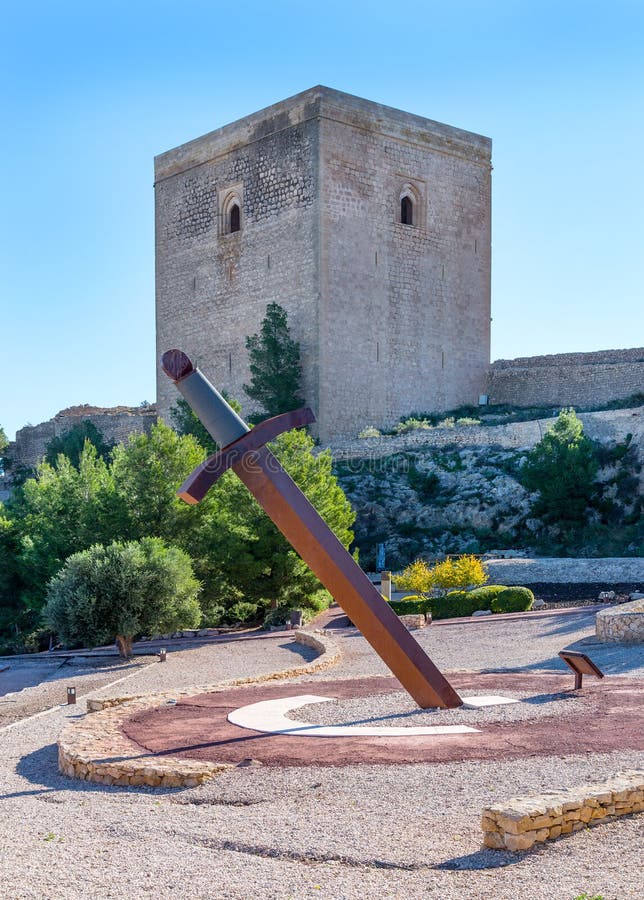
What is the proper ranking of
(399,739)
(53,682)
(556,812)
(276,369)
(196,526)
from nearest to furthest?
(556,812)
(399,739)
(53,682)
(196,526)
(276,369)

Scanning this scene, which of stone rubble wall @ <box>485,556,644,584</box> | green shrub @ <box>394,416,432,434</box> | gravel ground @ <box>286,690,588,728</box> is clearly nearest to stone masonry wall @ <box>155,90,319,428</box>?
green shrub @ <box>394,416,432,434</box>

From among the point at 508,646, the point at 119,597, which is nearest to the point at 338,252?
the point at 119,597

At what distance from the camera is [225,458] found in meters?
8.35

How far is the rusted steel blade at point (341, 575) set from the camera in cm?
833

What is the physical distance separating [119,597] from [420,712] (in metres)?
8.83

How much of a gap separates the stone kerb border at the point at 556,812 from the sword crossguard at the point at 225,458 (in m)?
3.50

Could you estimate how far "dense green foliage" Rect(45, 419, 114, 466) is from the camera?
132ft

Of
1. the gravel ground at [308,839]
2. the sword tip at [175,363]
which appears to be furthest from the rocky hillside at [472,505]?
the gravel ground at [308,839]

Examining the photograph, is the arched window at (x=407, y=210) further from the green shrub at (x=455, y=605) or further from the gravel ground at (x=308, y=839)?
the gravel ground at (x=308, y=839)

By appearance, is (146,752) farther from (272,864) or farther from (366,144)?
(366,144)

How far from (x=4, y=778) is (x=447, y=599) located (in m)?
12.2

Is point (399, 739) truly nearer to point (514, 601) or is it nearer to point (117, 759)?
point (117, 759)

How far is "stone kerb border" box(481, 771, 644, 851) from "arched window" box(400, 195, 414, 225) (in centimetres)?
3119

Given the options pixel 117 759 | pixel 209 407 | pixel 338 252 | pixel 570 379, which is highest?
pixel 338 252
